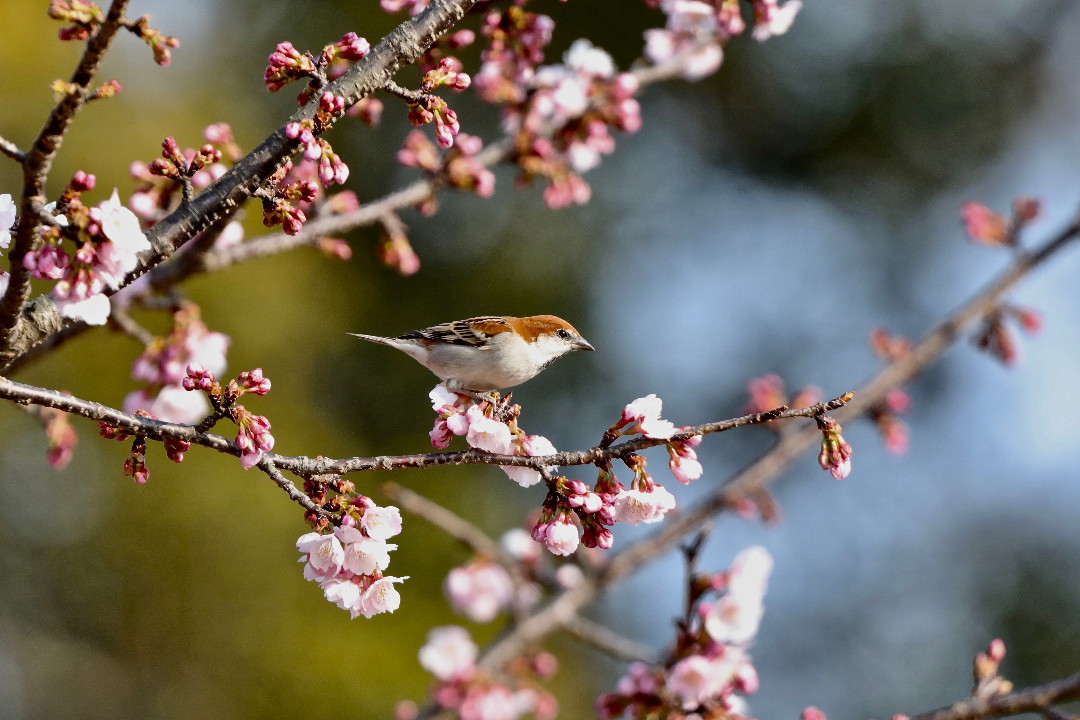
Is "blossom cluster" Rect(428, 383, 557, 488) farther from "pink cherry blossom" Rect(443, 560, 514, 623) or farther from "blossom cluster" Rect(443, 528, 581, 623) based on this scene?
"pink cherry blossom" Rect(443, 560, 514, 623)

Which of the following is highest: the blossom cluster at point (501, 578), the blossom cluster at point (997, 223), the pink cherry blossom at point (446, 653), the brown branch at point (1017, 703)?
the blossom cluster at point (997, 223)

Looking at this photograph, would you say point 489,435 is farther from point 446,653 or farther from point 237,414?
point 446,653

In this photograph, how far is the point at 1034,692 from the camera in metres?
1.81

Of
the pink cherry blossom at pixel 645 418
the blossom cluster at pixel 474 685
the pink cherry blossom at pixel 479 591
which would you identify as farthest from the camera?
the pink cherry blossom at pixel 479 591

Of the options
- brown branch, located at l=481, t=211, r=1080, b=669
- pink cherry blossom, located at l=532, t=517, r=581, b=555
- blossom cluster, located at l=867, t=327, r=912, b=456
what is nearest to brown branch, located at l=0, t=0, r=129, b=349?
pink cherry blossom, located at l=532, t=517, r=581, b=555

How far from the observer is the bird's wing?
291 cm

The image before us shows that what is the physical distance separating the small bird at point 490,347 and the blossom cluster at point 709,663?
2.95 ft

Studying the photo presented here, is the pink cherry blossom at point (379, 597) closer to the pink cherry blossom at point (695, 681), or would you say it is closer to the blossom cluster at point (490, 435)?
the blossom cluster at point (490, 435)

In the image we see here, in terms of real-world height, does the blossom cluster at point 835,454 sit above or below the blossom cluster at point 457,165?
below

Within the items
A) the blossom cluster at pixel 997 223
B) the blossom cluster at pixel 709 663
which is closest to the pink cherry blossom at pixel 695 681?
the blossom cluster at pixel 709 663

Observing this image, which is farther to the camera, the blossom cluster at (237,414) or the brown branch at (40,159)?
the blossom cluster at (237,414)

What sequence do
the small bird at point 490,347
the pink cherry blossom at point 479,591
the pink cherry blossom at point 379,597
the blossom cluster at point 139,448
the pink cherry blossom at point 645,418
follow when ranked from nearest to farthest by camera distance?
the blossom cluster at point 139,448, the pink cherry blossom at point 645,418, the pink cherry blossom at point 379,597, the small bird at point 490,347, the pink cherry blossom at point 479,591

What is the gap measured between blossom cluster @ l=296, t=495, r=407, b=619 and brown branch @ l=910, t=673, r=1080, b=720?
1089 millimetres

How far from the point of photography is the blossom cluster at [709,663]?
2.07m
